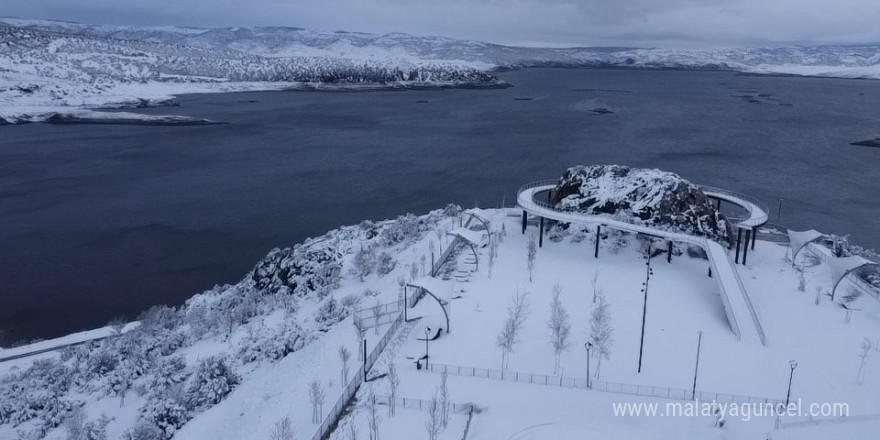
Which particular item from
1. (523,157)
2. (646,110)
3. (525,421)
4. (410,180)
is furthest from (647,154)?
(525,421)

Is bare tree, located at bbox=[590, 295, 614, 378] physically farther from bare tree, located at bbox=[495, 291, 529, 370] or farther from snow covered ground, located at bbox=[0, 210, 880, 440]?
bare tree, located at bbox=[495, 291, 529, 370]

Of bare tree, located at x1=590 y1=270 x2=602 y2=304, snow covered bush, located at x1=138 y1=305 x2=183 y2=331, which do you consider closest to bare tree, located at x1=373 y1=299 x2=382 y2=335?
bare tree, located at x1=590 y1=270 x2=602 y2=304

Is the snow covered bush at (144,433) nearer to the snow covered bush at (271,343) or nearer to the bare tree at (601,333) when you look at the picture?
the snow covered bush at (271,343)

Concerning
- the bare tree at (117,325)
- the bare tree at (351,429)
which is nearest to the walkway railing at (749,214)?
the bare tree at (351,429)

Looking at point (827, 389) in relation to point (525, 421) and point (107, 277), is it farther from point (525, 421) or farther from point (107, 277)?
point (107, 277)

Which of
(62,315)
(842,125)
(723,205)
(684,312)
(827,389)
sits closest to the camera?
(827,389)

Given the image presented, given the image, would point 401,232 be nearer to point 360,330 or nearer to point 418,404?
point 360,330

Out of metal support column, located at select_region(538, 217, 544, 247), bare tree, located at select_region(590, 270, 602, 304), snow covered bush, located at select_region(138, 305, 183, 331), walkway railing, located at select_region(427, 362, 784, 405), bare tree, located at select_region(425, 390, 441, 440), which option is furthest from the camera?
metal support column, located at select_region(538, 217, 544, 247)

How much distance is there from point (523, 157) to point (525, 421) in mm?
38951

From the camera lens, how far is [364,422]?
1277cm

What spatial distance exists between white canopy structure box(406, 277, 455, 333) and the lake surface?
40.3 ft

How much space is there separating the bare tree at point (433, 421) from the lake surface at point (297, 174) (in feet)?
50.1

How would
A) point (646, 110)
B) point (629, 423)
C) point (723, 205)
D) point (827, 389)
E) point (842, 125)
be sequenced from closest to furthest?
point (629, 423), point (827, 389), point (723, 205), point (842, 125), point (646, 110)

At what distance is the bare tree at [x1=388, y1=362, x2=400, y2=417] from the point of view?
13197 millimetres
